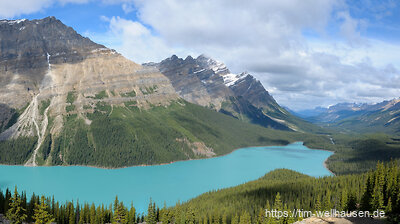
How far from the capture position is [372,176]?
81250 millimetres

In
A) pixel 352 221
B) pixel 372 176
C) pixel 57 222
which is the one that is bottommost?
pixel 57 222

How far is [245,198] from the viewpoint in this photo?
114 m

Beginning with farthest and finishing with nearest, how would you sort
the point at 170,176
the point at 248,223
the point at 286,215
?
the point at 170,176 → the point at 248,223 → the point at 286,215

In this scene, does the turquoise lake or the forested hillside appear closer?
the forested hillside

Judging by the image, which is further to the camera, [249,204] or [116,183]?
[116,183]

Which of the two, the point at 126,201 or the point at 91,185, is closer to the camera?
the point at 126,201

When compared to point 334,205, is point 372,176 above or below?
above

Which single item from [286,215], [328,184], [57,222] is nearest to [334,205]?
[328,184]

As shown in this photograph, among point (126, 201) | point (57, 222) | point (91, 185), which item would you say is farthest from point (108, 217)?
point (91, 185)

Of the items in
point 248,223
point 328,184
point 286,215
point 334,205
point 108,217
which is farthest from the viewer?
point 328,184

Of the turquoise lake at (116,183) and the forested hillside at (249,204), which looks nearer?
the forested hillside at (249,204)

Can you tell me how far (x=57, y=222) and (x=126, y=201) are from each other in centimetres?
4559

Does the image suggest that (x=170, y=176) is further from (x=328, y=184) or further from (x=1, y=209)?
(x=1, y=209)

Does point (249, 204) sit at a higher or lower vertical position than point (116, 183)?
lower
